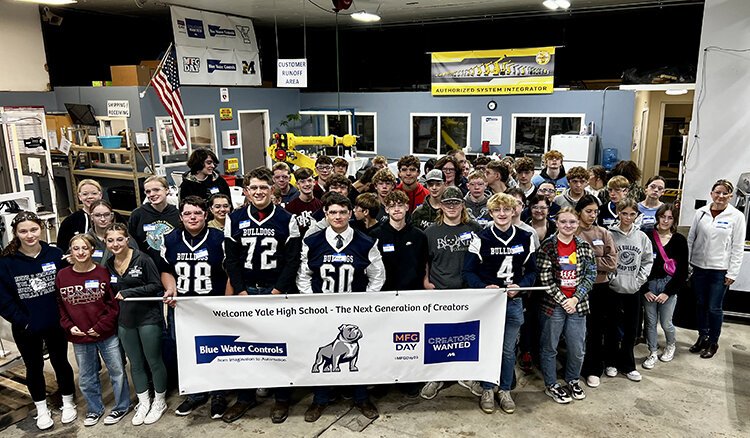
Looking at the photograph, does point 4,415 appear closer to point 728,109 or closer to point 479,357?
point 479,357

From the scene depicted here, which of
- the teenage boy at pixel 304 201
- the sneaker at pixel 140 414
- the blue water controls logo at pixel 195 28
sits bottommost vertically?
the sneaker at pixel 140 414

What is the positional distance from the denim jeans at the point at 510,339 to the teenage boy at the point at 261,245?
158cm

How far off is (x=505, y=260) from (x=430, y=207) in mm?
975

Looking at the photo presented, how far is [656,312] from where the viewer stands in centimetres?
462

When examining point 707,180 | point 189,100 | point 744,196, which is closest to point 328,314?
point 744,196

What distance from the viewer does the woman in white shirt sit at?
4.62 meters

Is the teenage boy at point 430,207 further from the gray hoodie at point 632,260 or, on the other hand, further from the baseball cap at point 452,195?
the gray hoodie at point 632,260

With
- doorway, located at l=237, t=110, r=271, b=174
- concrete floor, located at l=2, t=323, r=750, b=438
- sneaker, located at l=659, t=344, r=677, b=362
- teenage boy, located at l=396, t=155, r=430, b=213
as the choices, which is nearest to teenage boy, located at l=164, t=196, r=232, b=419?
concrete floor, located at l=2, t=323, r=750, b=438

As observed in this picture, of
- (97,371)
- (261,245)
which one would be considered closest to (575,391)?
(261,245)

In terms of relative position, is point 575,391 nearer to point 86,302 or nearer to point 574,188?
point 574,188

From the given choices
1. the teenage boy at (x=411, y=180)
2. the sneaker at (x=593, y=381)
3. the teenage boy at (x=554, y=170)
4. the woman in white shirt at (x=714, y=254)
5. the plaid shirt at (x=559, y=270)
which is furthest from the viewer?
the teenage boy at (x=554, y=170)

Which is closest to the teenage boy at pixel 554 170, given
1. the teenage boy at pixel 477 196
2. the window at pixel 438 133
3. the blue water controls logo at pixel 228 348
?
the teenage boy at pixel 477 196

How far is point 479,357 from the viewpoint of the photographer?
3.90 m

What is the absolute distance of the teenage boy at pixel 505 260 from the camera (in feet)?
12.2
